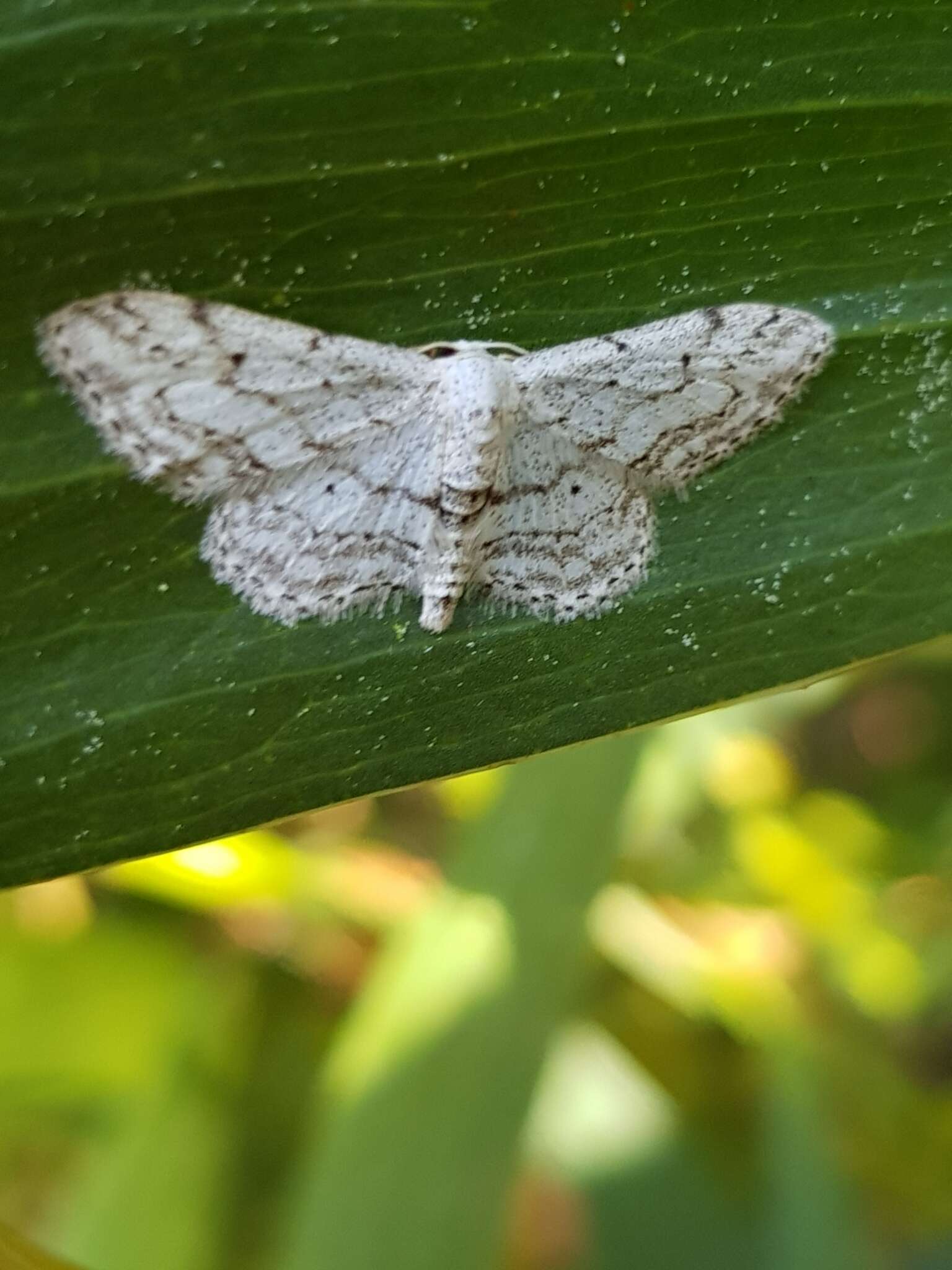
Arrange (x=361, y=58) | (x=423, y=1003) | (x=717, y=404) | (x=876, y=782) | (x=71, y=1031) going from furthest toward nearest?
(x=876, y=782), (x=71, y=1031), (x=423, y=1003), (x=717, y=404), (x=361, y=58)

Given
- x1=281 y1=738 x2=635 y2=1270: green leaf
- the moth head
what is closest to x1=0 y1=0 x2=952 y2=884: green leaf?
the moth head

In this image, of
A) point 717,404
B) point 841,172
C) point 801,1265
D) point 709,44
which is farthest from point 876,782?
point 709,44

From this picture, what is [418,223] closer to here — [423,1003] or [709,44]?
[709,44]

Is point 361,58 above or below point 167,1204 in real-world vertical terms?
above

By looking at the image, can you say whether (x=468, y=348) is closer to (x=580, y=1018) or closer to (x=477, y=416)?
(x=477, y=416)

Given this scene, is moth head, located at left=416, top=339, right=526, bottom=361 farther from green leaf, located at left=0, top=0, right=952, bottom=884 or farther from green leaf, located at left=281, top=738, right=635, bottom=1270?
green leaf, located at left=281, top=738, right=635, bottom=1270

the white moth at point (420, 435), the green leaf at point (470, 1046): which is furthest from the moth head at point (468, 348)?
the green leaf at point (470, 1046)
